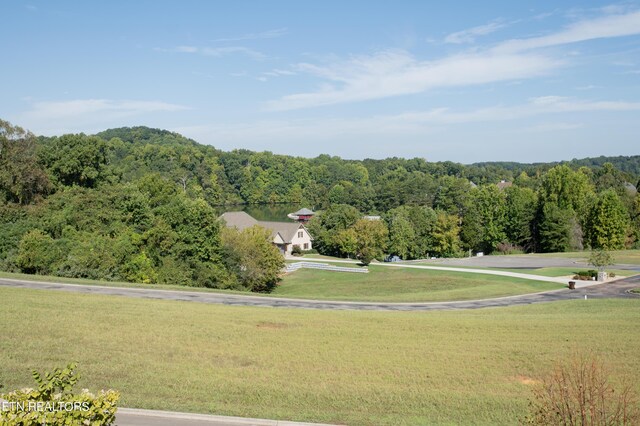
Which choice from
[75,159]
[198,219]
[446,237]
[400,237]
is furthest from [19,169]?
[446,237]

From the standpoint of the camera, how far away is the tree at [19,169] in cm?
4919

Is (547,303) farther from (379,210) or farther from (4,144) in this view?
(379,210)

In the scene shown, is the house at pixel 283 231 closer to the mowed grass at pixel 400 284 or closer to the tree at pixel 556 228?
the mowed grass at pixel 400 284

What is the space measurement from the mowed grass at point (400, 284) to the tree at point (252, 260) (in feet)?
6.45

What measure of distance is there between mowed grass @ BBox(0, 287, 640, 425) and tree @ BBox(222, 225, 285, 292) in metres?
21.4

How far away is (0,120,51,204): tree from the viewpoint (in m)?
49.2

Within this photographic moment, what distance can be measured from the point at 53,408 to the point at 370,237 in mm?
65443

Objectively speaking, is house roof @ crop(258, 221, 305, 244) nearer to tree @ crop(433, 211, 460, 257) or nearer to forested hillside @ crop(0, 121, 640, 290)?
forested hillside @ crop(0, 121, 640, 290)

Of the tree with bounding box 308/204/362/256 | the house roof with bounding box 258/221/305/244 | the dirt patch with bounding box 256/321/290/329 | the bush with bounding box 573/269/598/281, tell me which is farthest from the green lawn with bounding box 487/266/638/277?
the house roof with bounding box 258/221/305/244

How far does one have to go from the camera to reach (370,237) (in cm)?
7169

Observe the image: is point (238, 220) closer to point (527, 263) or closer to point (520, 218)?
point (527, 263)

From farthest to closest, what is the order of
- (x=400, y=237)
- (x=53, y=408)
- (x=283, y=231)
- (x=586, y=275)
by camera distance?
(x=400, y=237), (x=283, y=231), (x=586, y=275), (x=53, y=408)

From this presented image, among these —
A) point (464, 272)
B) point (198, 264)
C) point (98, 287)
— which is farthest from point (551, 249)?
point (98, 287)

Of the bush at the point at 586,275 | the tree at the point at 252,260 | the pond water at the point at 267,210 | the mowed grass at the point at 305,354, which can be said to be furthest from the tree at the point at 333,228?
the mowed grass at the point at 305,354
